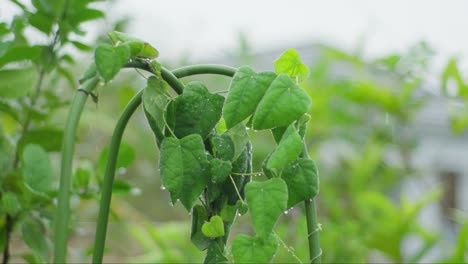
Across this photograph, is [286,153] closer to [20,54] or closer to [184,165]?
[184,165]

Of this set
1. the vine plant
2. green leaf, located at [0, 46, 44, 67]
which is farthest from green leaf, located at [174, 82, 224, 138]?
green leaf, located at [0, 46, 44, 67]

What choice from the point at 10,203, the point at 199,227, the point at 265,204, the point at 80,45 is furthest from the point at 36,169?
the point at 265,204

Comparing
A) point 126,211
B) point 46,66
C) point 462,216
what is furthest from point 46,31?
point 126,211

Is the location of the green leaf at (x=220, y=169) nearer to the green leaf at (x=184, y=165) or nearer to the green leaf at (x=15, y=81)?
Result: the green leaf at (x=184, y=165)

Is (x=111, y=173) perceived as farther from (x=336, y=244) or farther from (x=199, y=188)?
(x=336, y=244)

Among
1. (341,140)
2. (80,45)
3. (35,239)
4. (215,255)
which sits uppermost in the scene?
(80,45)

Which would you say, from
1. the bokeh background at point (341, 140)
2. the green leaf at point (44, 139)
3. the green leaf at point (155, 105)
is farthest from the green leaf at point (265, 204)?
the green leaf at point (44, 139)
